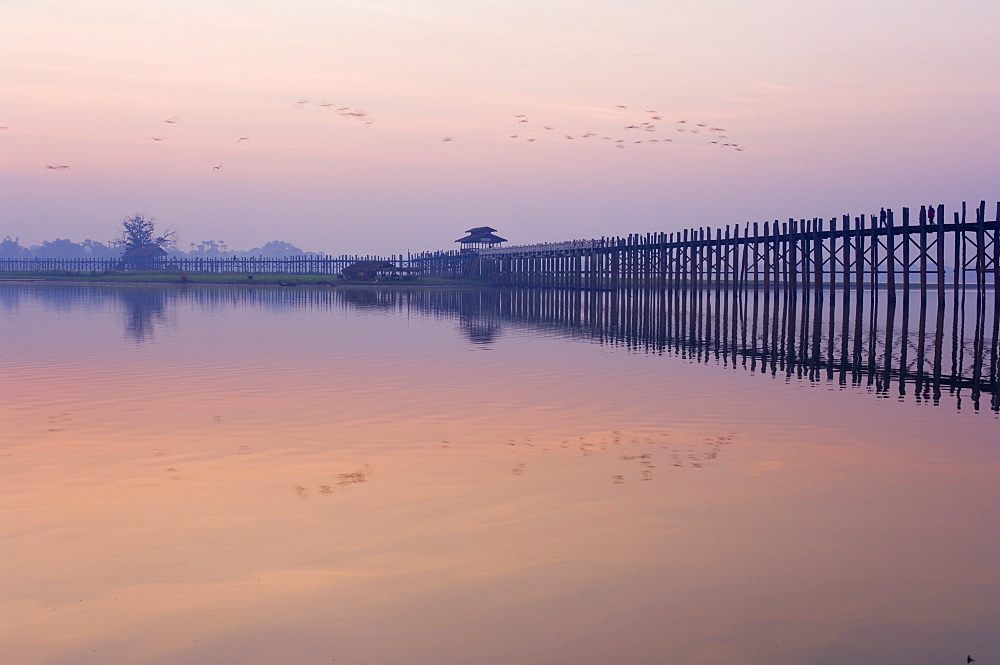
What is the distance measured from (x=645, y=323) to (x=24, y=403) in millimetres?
25083

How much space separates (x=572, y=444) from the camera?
1266cm

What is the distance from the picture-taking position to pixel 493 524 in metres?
8.80

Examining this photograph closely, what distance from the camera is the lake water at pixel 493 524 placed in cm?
639

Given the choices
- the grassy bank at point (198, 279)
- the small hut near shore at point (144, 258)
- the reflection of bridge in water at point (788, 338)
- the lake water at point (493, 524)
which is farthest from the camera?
the small hut near shore at point (144, 258)

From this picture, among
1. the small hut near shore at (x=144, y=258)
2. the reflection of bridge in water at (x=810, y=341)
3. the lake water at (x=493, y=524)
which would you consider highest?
the small hut near shore at (x=144, y=258)

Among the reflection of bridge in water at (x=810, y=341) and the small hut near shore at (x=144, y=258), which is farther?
the small hut near shore at (x=144, y=258)

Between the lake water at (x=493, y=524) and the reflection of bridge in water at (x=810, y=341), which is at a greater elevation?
the lake water at (x=493, y=524)

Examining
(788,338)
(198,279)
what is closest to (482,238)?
(198,279)

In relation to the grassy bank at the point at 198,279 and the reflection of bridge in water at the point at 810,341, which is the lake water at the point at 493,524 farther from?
the grassy bank at the point at 198,279

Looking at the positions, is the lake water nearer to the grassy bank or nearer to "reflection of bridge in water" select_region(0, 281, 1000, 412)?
"reflection of bridge in water" select_region(0, 281, 1000, 412)

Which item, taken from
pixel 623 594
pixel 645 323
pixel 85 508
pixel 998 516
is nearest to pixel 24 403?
pixel 85 508

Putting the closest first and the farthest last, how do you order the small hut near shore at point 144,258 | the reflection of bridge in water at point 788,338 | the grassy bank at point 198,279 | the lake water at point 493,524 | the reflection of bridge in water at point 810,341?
1. the lake water at point 493,524
2. the reflection of bridge in water at point 810,341
3. the reflection of bridge in water at point 788,338
4. the grassy bank at point 198,279
5. the small hut near shore at point 144,258

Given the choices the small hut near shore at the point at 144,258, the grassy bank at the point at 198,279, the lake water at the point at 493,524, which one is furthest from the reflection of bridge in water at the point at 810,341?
the small hut near shore at the point at 144,258

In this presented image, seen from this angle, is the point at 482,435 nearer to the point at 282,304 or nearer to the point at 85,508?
the point at 85,508
